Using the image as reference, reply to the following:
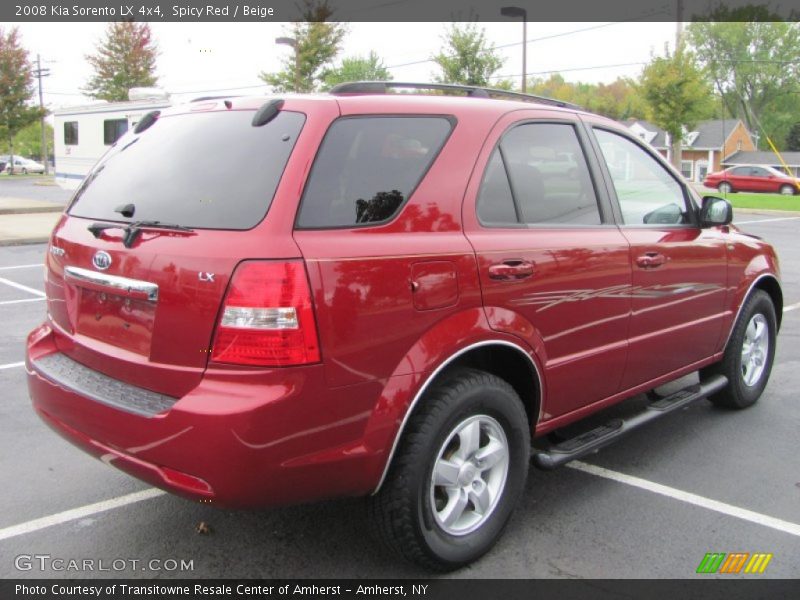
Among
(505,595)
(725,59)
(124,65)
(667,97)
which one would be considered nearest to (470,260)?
(505,595)

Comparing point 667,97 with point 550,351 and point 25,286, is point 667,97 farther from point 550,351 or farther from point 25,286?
point 550,351

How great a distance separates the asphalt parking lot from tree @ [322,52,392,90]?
27.3 m

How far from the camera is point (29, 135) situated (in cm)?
8350

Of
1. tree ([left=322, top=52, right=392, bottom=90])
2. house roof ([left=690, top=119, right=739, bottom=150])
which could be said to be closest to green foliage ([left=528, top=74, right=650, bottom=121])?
house roof ([left=690, top=119, right=739, bottom=150])

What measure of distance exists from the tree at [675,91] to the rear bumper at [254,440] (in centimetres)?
3200

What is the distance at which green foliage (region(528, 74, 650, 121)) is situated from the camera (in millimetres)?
72188

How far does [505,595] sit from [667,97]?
105 feet

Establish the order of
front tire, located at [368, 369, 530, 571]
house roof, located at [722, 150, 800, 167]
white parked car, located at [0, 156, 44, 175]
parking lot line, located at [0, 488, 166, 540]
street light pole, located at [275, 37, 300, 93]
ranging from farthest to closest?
house roof, located at [722, 150, 800, 167], white parked car, located at [0, 156, 44, 175], street light pole, located at [275, 37, 300, 93], parking lot line, located at [0, 488, 166, 540], front tire, located at [368, 369, 530, 571]

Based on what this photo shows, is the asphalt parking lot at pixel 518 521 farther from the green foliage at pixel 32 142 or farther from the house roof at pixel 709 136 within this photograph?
the green foliage at pixel 32 142

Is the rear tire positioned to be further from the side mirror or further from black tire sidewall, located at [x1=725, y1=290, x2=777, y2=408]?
the side mirror

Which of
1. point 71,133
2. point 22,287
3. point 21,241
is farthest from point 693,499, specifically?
point 71,133

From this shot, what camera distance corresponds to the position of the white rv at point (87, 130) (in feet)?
71.9

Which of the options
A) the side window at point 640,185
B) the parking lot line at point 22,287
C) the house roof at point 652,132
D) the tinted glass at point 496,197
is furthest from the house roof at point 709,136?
the tinted glass at point 496,197

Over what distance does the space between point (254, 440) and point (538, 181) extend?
5.99ft
